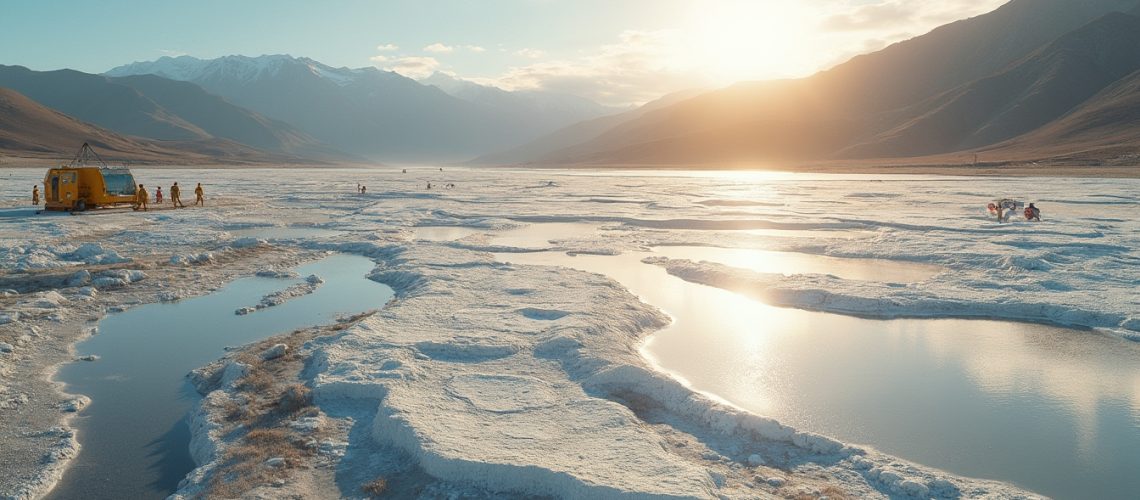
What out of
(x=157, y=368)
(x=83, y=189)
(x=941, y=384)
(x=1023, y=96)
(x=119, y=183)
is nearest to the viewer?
(x=941, y=384)

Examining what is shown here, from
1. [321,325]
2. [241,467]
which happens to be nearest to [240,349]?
[321,325]

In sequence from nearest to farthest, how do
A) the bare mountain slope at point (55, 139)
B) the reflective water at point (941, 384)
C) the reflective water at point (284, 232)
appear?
the reflective water at point (941, 384), the reflective water at point (284, 232), the bare mountain slope at point (55, 139)

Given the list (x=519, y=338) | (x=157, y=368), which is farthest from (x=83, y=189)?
(x=519, y=338)

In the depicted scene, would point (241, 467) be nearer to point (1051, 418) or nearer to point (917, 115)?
point (1051, 418)

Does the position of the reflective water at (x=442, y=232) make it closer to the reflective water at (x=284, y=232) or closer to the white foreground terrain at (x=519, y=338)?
the white foreground terrain at (x=519, y=338)

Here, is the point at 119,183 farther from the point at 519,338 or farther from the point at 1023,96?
the point at 1023,96

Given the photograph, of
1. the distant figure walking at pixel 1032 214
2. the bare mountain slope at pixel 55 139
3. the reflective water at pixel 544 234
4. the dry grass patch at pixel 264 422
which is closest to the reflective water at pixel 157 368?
the dry grass patch at pixel 264 422
